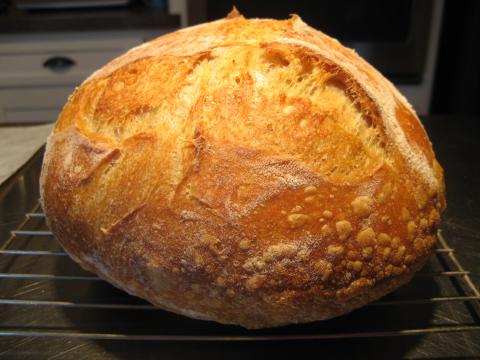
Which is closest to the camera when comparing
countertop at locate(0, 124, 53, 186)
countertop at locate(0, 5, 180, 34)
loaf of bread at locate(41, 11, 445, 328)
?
loaf of bread at locate(41, 11, 445, 328)

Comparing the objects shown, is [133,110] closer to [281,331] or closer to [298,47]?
[298,47]

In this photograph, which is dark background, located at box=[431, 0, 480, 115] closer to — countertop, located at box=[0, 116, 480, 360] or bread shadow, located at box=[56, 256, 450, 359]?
countertop, located at box=[0, 116, 480, 360]

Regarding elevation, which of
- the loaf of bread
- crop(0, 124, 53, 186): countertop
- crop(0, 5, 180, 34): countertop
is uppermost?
crop(0, 5, 180, 34): countertop

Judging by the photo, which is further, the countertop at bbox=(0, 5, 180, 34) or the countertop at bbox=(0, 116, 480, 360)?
the countertop at bbox=(0, 5, 180, 34)

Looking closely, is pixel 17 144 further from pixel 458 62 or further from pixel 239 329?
pixel 458 62

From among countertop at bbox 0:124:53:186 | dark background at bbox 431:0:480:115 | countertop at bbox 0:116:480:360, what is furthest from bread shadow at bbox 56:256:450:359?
dark background at bbox 431:0:480:115

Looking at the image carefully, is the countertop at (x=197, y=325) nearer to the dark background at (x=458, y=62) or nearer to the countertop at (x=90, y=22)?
the countertop at (x=90, y=22)

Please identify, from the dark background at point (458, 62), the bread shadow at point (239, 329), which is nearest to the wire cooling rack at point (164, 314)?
the bread shadow at point (239, 329)

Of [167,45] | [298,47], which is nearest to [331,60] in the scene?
[298,47]
